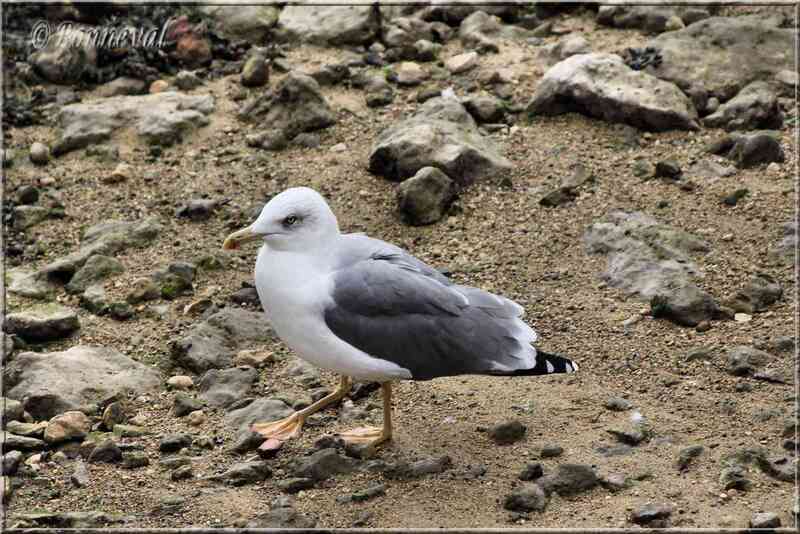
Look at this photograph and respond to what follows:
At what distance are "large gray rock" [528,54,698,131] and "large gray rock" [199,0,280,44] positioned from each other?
2.56 metres

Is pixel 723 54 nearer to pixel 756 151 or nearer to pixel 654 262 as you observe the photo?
pixel 756 151

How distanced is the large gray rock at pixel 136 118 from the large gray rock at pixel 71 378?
8.39 ft

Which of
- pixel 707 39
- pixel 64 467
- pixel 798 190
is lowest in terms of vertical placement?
pixel 64 467

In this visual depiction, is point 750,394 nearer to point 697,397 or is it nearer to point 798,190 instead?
point 697,397

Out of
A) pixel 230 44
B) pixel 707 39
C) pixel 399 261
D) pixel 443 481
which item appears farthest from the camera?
pixel 230 44

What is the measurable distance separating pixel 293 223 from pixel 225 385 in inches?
43.8

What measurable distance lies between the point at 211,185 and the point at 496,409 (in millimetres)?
3112

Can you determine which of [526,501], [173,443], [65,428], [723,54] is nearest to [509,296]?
[526,501]

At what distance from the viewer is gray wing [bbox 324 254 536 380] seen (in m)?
5.46

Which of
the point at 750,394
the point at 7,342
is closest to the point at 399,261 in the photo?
the point at 750,394

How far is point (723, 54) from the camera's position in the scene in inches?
344

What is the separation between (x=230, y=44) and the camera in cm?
966

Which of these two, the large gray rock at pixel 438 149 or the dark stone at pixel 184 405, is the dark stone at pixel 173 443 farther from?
the large gray rock at pixel 438 149

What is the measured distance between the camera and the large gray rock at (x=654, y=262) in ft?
21.2
